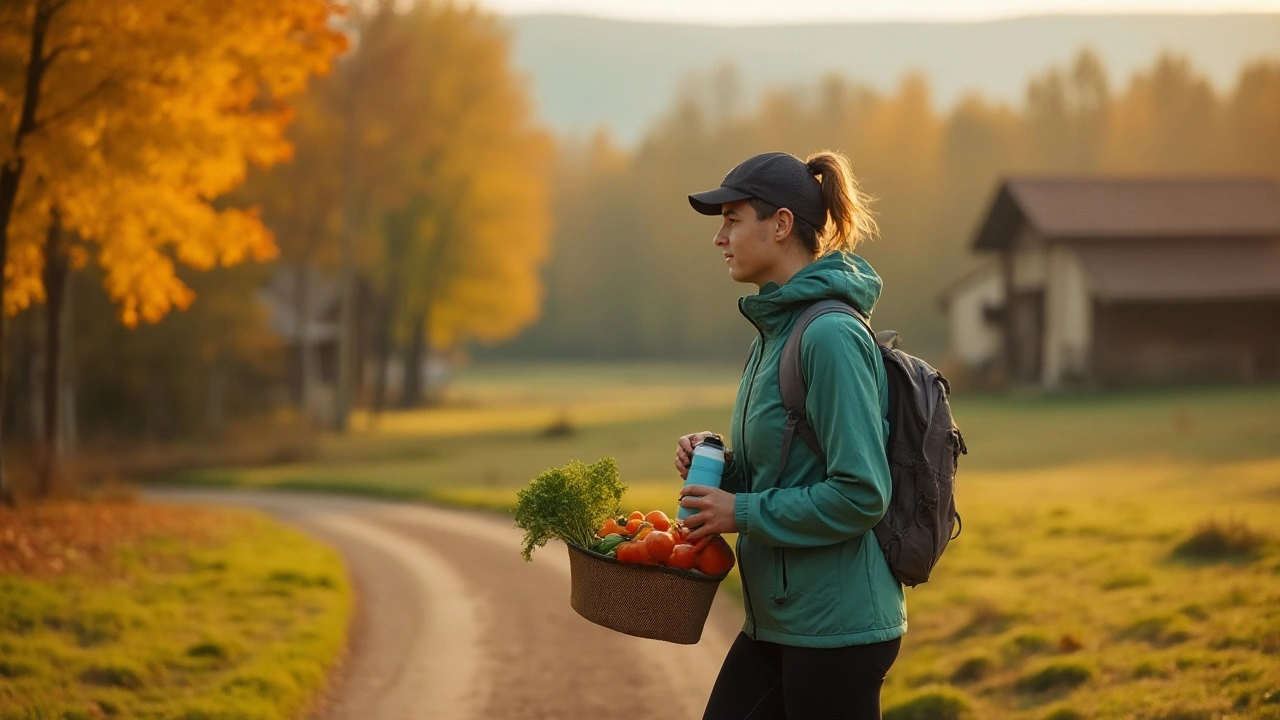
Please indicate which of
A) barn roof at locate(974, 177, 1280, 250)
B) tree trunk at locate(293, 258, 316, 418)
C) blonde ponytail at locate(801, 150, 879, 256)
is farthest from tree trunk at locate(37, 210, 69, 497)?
barn roof at locate(974, 177, 1280, 250)

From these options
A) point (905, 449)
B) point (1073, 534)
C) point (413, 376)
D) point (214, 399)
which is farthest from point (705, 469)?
point (413, 376)

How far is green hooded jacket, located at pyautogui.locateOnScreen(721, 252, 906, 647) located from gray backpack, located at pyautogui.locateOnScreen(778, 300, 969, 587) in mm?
36

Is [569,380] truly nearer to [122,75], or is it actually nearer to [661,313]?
[661,313]

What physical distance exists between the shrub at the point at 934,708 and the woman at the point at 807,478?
3.60m

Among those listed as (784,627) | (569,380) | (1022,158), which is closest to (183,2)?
(784,627)

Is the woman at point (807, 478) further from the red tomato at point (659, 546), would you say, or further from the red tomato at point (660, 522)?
the red tomato at point (660, 522)

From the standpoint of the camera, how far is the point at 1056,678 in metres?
7.61

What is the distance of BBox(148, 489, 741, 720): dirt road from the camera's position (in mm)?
7902

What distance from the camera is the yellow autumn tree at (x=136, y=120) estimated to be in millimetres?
11602

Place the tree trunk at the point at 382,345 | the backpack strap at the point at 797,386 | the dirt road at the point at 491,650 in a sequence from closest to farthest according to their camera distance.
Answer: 1. the backpack strap at the point at 797,386
2. the dirt road at the point at 491,650
3. the tree trunk at the point at 382,345

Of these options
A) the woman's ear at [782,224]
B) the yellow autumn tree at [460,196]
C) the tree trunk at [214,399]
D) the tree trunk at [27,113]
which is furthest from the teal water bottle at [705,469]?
the yellow autumn tree at [460,196]

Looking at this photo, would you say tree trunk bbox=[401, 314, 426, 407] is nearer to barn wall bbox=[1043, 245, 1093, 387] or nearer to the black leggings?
barn wall bbox=[1043, 245, 1093, 387]

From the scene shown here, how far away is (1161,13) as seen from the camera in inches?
7210

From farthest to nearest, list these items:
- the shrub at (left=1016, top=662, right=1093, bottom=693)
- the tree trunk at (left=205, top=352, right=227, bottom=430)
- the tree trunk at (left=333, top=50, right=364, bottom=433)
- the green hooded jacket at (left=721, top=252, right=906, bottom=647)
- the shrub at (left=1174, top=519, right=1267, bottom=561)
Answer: the tree trunk at (left=333, top=50, right=364, bottom=433) < the tree trunk at (left=205, top=352, right=227, bottom=430) < the shrub at (left=1174, top=519, right=1267, bottom=561) < the shrub at (left=1016, top=662, right=1093, bottom=693) < the green hooded jacket at (left=721, top=252, right=906, bottom=647)
